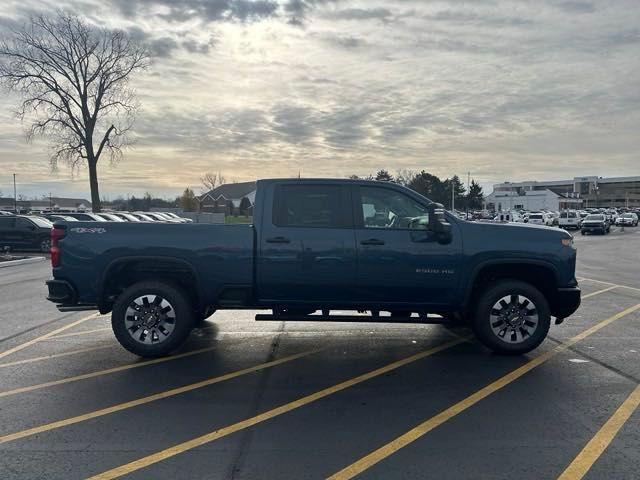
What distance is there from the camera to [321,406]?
187 inches

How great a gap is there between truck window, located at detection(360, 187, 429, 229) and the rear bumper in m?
1.79

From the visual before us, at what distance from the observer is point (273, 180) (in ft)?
20.7

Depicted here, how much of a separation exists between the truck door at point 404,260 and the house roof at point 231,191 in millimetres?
93774

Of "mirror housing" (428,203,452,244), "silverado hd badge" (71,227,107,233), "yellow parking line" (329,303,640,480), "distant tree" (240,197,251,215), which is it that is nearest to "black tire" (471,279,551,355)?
"yellow parking line" (329,303,640,480)

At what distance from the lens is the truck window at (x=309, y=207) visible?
20.1ft

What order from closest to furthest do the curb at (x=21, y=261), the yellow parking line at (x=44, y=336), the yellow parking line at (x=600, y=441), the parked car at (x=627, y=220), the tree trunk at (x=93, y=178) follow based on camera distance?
the yellow parking line at (x=600, y=441)
the yellow parking line at (x=44, y=336)
the curb at (x=21, y=261)
the tree trunk at (x=93, y=178)
the parked car at (x=627, y=220)

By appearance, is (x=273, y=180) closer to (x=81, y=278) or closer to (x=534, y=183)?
(x=81, y=278)

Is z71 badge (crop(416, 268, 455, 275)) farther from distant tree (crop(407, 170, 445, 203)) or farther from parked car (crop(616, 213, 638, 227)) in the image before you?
distant tree (crop(407, 170, 445, 203))

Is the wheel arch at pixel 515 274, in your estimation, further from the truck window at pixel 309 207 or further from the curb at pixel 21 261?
the curb at pixel 21 261

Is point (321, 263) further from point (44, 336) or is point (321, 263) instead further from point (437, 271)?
point (44, 336)

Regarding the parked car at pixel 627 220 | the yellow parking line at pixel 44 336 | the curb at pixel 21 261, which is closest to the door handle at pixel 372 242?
the yellow parking line at pixel 44 336

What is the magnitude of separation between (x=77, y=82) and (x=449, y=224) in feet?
128

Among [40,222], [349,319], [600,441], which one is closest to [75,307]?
[349,319]

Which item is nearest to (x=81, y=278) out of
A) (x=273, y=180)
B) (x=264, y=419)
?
(x=273, y=180)
